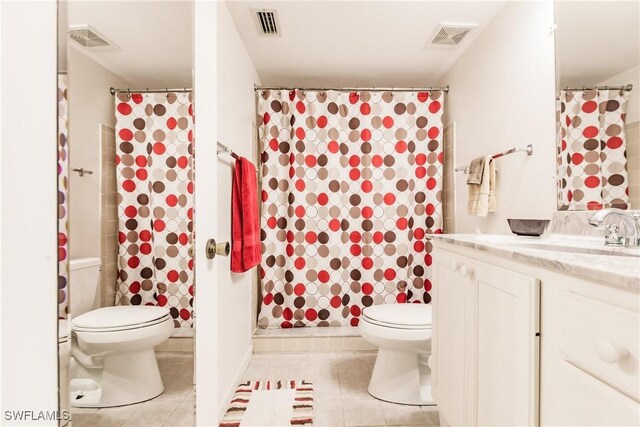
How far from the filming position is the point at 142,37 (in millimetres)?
658

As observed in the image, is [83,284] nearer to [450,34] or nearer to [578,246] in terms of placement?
[578,246]

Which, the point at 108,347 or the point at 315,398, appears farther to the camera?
the point at 315,398

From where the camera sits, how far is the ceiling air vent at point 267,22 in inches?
76.9

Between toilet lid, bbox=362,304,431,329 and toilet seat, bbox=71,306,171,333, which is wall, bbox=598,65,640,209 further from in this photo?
toilet seat, bbox=71,306,171,333

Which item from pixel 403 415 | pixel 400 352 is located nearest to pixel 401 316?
pixel 400 352

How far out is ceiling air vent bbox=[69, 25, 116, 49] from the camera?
48 cm

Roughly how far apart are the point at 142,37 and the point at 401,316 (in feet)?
5.69

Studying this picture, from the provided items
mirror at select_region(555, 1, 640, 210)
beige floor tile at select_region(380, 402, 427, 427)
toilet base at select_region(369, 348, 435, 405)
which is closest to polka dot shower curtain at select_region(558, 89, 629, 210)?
mirror at select_region(555, 1, 640, 210)

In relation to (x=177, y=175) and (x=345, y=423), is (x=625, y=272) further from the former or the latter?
(x=345, y=423)

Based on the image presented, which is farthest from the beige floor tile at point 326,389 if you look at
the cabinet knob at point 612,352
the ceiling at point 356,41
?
the ceiling at point 356,41

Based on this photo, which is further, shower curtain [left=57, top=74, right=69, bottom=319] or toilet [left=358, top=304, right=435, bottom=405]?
toilet [left=358, top=304, right=435, bottom=405]

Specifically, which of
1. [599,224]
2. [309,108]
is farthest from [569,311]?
[309,108]

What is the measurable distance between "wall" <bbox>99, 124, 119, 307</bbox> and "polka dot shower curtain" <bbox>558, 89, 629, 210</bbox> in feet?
5.16

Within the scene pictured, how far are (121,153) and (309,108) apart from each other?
229 centimetres
